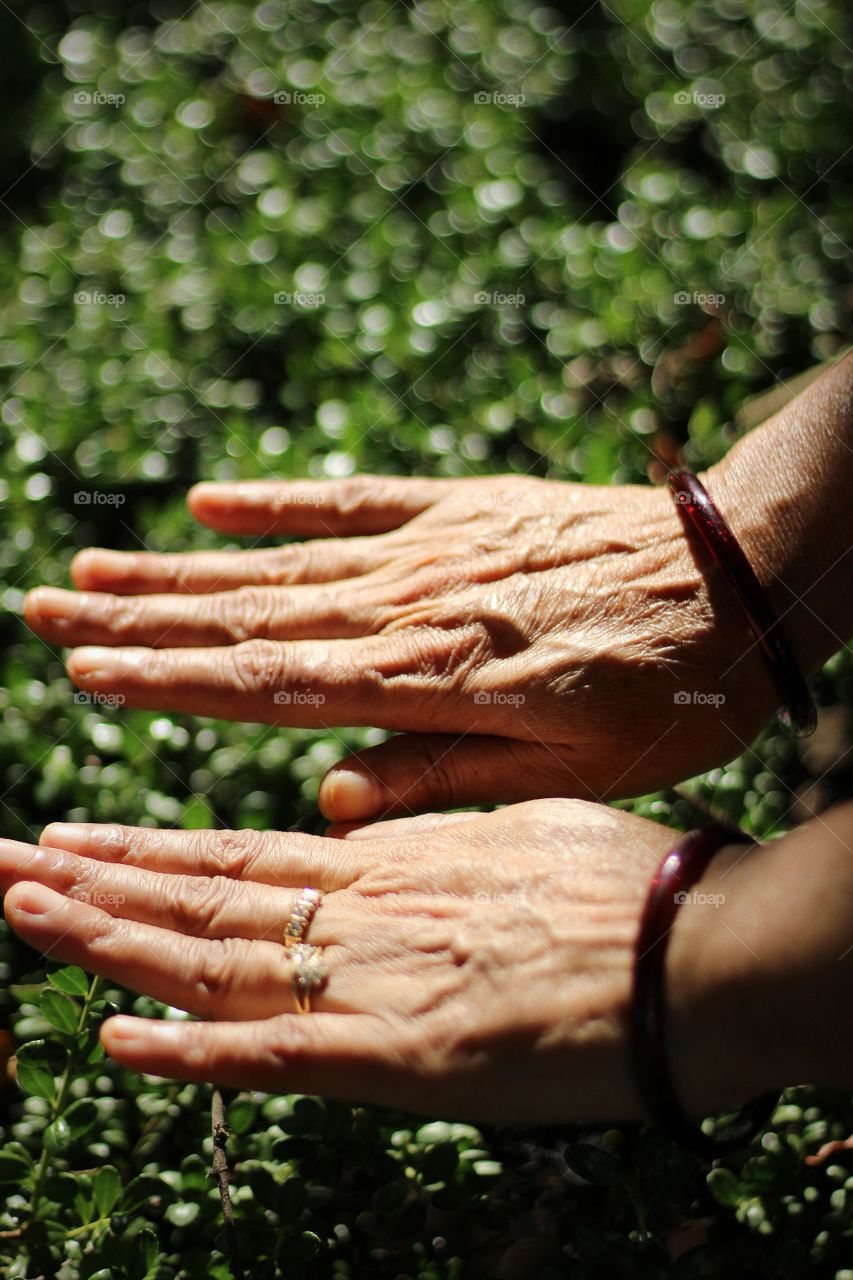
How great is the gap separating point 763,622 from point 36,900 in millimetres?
1407

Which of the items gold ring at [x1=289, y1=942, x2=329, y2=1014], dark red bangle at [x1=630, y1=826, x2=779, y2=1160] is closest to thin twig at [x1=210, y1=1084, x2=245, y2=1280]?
gold ring at [x1=289, y1=942, x2=329, y2=1014]

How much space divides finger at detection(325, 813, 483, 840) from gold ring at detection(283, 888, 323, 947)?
18cm

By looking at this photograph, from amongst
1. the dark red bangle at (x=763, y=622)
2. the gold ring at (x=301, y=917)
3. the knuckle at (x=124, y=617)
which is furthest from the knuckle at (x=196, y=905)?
the dark red bangle at (x=763, y=622)

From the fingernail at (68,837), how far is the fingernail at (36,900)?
121 millimetres

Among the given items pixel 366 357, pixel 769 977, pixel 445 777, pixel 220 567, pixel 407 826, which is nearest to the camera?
pixel 769 977

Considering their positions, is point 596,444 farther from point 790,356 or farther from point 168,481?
point 168,481

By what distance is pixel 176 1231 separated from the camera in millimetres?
1817

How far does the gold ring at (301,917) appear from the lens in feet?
5.66

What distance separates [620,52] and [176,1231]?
3.61 metres

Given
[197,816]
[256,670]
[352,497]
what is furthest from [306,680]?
[352,497]

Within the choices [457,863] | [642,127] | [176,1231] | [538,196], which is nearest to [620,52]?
[642,127]

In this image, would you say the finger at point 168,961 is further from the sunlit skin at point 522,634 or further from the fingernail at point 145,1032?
the sunlit skin at point 522,634

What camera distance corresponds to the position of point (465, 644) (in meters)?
2.13

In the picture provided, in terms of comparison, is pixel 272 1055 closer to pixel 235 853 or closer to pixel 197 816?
pixel 235 853
